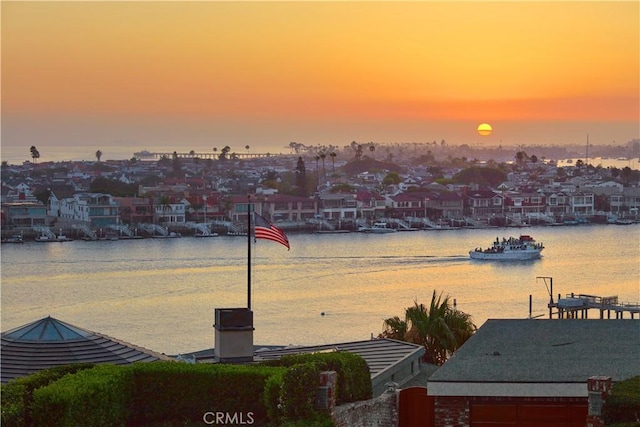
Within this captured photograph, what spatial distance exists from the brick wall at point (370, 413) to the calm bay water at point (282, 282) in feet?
76.8

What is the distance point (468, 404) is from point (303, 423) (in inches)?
43.0

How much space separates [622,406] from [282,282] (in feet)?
146

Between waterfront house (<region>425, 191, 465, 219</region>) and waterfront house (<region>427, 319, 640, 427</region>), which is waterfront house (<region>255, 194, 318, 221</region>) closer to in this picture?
waterfront house (<region>425, 191, 465, 219</region>)

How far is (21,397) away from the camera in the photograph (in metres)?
6.88

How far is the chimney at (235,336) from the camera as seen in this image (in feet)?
29.8

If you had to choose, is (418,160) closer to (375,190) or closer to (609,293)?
(375,190)

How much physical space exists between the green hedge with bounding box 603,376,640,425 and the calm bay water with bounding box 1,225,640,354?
24.8m

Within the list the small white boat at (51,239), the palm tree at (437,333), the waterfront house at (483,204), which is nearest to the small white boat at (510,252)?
the small white boat at (51,239)

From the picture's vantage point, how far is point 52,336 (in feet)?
28.3

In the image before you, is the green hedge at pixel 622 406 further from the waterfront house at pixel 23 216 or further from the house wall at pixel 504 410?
the waterfront house at pixel 23 216

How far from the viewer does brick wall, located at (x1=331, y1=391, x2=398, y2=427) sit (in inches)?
294

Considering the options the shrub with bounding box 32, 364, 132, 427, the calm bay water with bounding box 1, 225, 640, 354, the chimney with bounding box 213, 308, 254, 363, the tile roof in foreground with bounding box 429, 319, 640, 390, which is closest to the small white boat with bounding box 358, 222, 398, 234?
the calm bay water with bounding box 1, 225, 640, 354

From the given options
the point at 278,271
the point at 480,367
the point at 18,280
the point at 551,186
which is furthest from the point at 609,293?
the point at 551,186

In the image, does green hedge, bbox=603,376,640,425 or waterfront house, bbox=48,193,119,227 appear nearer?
green hedge, bbox=603,376,640,425
